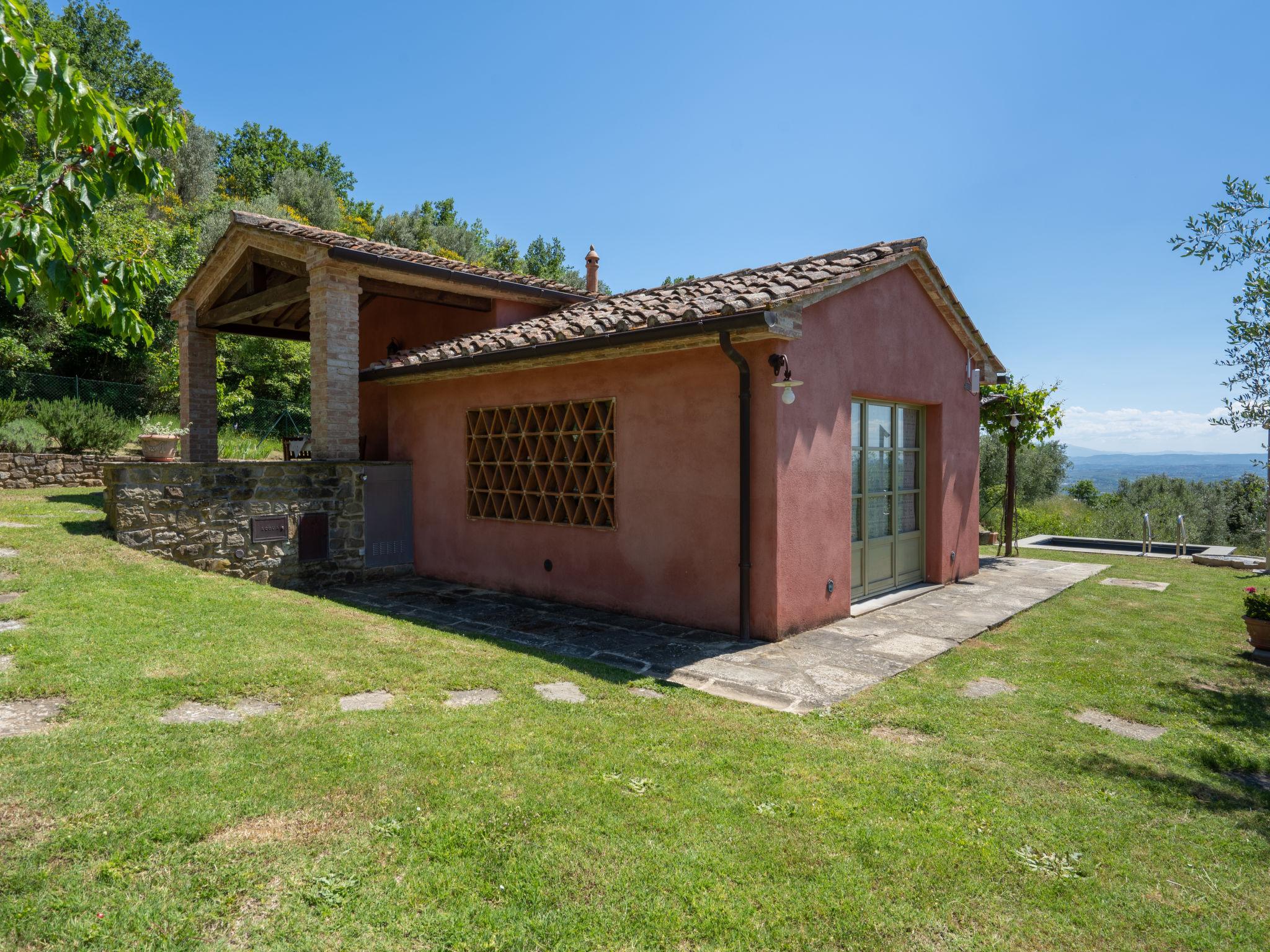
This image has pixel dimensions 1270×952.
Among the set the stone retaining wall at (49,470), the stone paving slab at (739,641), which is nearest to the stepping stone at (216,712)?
the stone paving slab at (739,641)

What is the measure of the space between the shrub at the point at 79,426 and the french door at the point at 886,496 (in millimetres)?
14852

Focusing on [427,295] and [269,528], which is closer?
[269,528]

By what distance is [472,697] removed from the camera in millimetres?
4594

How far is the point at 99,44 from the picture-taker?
3350 centimetres

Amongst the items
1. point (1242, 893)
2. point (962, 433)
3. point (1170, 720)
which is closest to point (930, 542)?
point (962, 433)

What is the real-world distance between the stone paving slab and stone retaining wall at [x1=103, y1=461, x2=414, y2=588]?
604 mm

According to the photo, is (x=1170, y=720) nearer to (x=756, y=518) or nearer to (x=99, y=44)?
(x=756, y=518)

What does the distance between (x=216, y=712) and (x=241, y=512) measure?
5016 millimetres

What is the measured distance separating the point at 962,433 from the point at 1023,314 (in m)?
7.53

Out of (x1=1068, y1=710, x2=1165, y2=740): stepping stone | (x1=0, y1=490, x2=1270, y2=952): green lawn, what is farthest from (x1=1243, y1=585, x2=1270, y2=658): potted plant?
(x1=1068, y1=710, x2=1165, y2=740): stepping stone

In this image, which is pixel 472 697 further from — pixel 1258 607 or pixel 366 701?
pixel 1258 607

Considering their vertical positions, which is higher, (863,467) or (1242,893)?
(863,467)

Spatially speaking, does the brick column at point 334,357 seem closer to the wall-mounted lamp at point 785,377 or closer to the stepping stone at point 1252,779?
the wall-mounted lamp at point 785,377

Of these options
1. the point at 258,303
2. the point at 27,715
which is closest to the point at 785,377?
the point at 27,715
